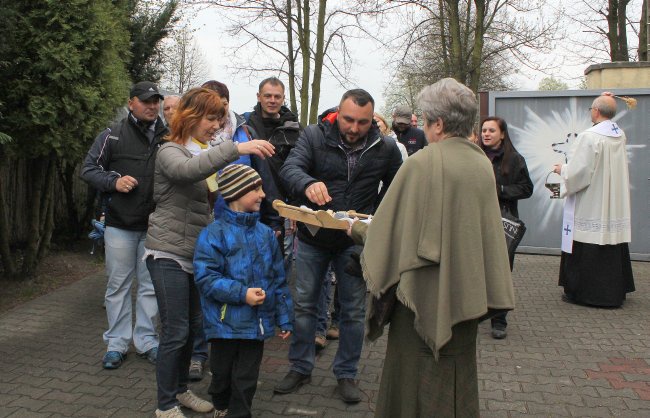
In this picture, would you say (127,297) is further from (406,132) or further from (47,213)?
(406,132)

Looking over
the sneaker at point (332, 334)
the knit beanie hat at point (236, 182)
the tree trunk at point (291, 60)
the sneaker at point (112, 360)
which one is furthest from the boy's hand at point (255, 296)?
the tree trunk at point (291, 60)

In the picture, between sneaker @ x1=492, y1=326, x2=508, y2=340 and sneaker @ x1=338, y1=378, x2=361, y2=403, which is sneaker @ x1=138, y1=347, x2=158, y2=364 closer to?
sneaker @ x1=338, y1=378, x2=361, y2=403

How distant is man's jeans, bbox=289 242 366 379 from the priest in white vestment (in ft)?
11.6

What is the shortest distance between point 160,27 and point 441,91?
30.9 ft

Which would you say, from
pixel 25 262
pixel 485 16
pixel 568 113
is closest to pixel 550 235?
pixel 568 113

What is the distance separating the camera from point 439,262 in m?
2.69

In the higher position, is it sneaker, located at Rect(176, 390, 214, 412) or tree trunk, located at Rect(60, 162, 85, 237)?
tree trunk, located at Rect(60, 162, 85, 237)

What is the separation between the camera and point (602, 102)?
692 cm

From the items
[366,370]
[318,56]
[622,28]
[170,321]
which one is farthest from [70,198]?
[622,28]

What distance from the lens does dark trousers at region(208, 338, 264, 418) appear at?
141 inches

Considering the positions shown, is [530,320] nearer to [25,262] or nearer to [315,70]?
[25,262]

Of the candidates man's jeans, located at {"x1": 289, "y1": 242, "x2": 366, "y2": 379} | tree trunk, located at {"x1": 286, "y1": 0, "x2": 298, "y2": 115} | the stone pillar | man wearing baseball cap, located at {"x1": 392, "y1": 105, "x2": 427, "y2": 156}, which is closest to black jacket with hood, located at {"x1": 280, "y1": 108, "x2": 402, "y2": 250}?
man's jeans, located at {"x1": 289, "y1": 242, "x2": 366, "y2": 379}

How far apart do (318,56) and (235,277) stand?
17213 mm

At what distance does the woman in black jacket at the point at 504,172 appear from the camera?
19.0ft
